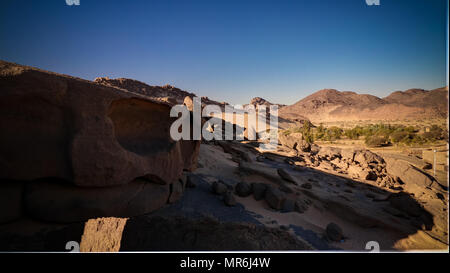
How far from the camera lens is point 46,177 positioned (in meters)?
1.87

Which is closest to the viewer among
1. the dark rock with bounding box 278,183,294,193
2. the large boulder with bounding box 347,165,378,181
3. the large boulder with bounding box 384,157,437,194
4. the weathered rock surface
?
the weathered rock surface

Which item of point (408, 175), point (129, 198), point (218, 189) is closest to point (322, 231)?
point (218, 189)

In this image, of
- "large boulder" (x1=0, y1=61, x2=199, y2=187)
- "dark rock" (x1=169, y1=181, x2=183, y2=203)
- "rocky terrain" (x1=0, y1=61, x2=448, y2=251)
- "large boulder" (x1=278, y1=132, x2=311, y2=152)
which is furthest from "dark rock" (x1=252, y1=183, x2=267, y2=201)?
"large boulder" (x1=278, y1=132, x2=311, y2=152)

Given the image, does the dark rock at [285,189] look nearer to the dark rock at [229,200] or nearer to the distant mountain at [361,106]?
the dark rock at [229,200]

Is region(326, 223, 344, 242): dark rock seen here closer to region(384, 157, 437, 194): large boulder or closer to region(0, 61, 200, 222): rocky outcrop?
region(0, 61, 200, 222): rocky outcrop

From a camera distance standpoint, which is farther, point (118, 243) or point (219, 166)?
point (219, 166)

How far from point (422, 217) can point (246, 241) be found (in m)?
3.05

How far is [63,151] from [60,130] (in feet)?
0.71

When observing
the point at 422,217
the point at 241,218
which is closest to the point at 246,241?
the point at 241,218

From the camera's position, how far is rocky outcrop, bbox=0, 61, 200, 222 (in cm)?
169

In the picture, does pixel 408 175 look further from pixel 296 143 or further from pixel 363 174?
pixel 296 143

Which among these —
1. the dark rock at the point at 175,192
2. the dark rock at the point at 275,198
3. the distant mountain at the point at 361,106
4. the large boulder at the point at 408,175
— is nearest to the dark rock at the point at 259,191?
the dark rock at the point at 275,198

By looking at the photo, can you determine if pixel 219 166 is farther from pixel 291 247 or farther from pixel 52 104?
pixel 52 104
